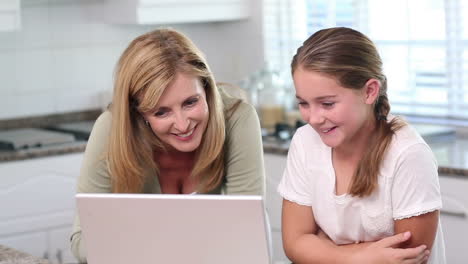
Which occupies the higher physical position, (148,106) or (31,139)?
(148,106)

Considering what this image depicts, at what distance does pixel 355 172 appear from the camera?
5.89ft

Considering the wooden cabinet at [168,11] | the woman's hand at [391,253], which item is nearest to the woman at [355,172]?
the woman's hand at [391,253]

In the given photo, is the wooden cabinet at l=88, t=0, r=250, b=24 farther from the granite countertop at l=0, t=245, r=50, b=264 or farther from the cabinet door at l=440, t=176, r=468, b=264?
the granite countertop at l=0, t=245, r=50, b=264

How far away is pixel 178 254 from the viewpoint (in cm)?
141

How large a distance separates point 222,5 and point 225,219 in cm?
275

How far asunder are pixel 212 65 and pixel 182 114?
8.02ft

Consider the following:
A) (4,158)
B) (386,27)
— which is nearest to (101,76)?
(4,158)

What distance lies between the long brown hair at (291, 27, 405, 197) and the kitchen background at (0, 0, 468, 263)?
1.04 meters

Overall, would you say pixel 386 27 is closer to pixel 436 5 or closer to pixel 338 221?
pixel 436 5

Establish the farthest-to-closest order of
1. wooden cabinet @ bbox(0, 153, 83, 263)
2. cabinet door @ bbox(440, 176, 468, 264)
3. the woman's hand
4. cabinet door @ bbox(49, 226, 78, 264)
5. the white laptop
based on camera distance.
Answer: cabinet door @ bbox(49, 226, 78, 264), wooden cabinet @ bbox(0, 153, 83, 263), cabinet door @ bbox(440, 176, 468, 264), the woman's hand, the white laptop

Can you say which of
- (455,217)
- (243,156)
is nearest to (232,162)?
(243,156)

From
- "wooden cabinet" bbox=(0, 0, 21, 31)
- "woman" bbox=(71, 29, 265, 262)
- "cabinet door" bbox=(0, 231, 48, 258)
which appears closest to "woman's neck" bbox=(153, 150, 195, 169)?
"woman" bbox=(71, 29, 265, 262)

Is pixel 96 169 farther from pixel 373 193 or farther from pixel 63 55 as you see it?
pixel 63 55

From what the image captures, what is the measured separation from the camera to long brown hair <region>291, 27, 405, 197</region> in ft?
5.56
